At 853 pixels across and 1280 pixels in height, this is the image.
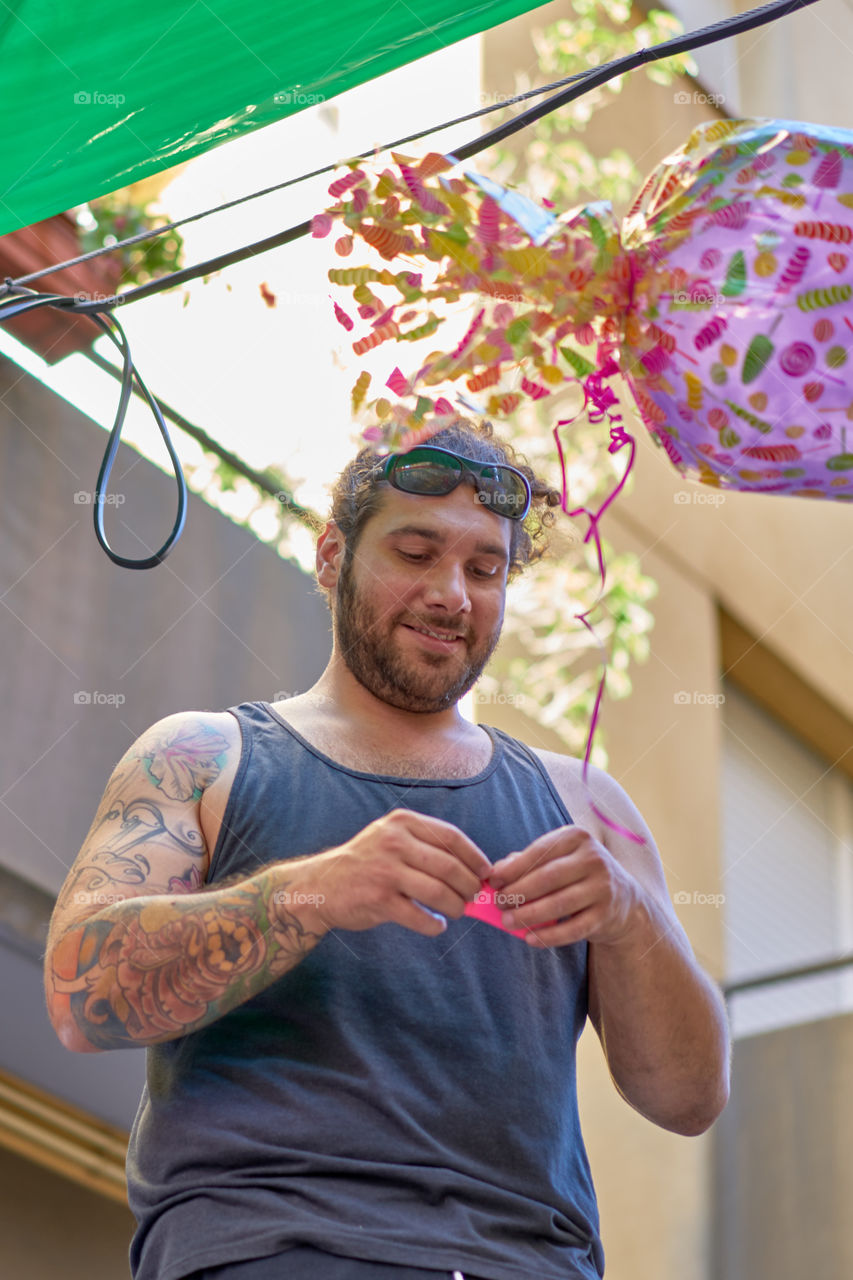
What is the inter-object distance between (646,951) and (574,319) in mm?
627

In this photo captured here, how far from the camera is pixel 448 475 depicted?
1752mm

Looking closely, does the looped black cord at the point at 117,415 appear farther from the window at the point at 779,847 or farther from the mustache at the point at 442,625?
the window at the point at 779,847

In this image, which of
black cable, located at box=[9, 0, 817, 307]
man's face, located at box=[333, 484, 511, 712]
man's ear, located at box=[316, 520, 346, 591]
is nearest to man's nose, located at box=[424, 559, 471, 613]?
man's face, located at box=[333, 484, 511, 712]

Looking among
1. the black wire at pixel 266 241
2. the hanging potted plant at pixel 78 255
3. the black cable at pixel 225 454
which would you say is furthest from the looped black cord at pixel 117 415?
the black cable at pixel 225 454

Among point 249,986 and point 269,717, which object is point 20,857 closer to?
point 269,717

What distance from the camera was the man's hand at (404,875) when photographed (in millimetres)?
1229

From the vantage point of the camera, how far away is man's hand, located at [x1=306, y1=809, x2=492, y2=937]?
1.23 meters

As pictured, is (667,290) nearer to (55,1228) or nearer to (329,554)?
(329,554)

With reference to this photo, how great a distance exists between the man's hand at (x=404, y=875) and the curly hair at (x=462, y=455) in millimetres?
638

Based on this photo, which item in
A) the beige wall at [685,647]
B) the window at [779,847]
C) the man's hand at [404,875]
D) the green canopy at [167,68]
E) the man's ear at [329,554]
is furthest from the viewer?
the window at [779,847]

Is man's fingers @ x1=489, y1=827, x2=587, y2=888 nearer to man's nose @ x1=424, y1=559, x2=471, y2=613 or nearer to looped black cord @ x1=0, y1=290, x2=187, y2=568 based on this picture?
man's nose @ x1=424, y1=559, x2=471, y2=613

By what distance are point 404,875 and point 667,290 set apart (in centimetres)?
59

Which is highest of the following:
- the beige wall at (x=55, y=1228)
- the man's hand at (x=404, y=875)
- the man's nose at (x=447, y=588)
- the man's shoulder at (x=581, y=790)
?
the man's nose at (x=447, y=588)

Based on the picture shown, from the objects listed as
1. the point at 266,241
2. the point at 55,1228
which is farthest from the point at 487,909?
the point at 55,1228
